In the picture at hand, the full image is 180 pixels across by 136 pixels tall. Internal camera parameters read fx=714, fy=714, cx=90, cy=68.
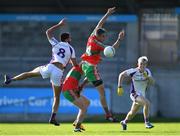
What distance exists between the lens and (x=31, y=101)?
28953 millimetres

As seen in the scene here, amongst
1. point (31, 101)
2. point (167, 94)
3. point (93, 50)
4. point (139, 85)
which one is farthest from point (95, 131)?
point (167, 94)

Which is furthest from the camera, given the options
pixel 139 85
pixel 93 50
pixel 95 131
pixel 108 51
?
pixel 139 85

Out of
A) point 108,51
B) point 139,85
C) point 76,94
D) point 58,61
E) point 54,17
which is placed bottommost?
point 76,94

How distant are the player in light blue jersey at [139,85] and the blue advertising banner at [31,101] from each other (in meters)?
9.79

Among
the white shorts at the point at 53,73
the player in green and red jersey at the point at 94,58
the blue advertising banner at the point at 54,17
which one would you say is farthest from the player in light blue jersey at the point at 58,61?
the blue advertising banner at the point at 54,17

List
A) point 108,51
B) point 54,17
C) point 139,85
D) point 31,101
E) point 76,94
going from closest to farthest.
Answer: point 108,51
point 76,94
point 139,85
point 31,101
point 54,17

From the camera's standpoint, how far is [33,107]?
29000 millimetres

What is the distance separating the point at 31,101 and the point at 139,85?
1060cm

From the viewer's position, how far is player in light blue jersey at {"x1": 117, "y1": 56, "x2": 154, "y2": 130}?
735 inches

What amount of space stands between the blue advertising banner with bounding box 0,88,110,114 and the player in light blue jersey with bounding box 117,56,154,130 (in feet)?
32.1

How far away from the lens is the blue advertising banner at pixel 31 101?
28.8 m

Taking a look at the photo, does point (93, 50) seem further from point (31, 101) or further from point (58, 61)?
point (31, 101)

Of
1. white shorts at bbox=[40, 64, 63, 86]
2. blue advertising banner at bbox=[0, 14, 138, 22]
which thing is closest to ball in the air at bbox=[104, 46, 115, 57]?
white shorts at bbox=[40, 64, 63, 86]

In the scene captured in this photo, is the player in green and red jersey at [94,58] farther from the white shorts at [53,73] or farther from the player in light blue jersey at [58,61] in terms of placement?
the white shorts at [53,73]
